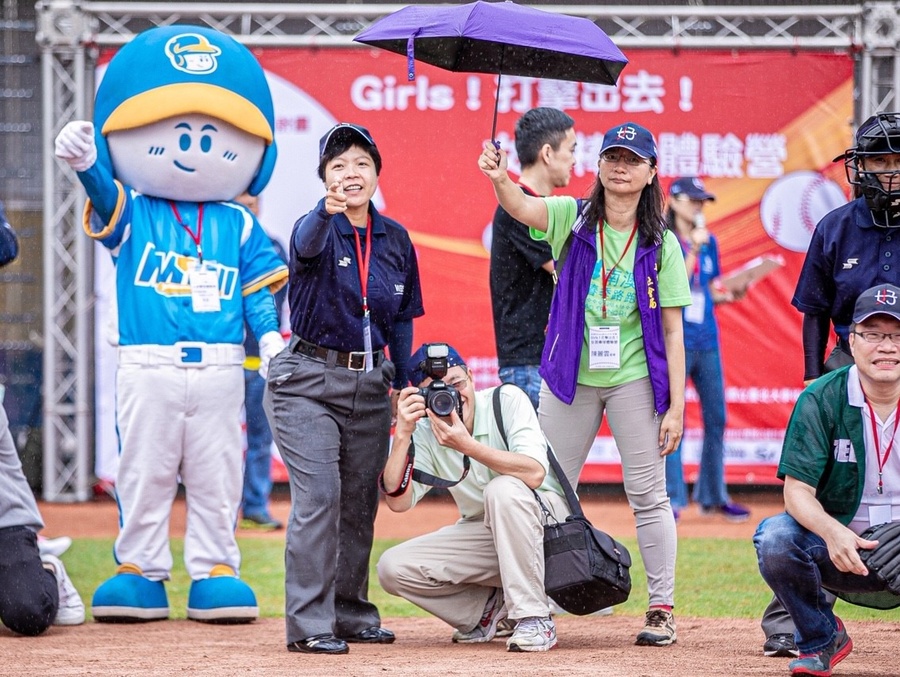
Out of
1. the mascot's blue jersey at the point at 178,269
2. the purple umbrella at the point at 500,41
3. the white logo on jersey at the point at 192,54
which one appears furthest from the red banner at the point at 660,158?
the purple umbrella at the point at 500,41

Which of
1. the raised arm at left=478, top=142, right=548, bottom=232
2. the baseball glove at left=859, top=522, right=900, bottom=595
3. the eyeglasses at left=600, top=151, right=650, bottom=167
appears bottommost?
the baseball glove at left=859, top=522, right=900, bottom=595

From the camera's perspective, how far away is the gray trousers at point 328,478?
5.15 metres

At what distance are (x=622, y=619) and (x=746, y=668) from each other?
157 cm

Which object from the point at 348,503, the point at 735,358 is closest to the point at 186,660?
the point at 348,503

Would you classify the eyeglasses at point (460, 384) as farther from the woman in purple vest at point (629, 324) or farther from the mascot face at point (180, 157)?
the mascot face at point (180, 157)

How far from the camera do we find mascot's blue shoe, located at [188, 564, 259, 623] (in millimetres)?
6082

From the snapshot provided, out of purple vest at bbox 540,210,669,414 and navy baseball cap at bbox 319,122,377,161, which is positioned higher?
navy baseball cap at bbox 319,122,377,161

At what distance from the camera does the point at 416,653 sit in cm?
510

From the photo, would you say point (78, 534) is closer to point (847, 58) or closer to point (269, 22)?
point (269, 22)

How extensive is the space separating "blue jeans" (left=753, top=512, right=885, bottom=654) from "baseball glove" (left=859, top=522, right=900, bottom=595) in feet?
0.25

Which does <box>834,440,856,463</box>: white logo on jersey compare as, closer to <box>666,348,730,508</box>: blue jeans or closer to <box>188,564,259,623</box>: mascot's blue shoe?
<box>188,564,259,623</box>: mascot's blue shoe

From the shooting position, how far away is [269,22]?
10.5 metres

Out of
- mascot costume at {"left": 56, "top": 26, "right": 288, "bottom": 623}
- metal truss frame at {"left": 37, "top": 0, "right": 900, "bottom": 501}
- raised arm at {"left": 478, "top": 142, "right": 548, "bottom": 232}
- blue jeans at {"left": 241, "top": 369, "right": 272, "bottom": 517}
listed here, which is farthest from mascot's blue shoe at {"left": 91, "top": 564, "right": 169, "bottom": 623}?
metal truss frame at {"left": 37, "top": 0, "right": 900, "bottom": 501}

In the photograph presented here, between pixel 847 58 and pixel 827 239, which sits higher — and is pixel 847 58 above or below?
above
